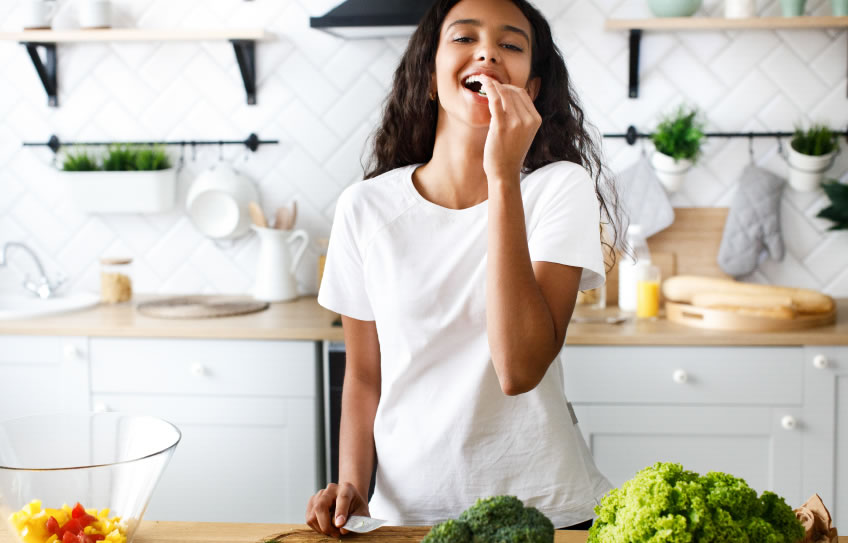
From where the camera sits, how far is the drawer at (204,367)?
229 cm

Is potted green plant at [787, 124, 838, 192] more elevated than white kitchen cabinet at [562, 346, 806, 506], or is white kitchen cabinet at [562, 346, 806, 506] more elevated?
potted green plant at [787, 124, 838, 192]

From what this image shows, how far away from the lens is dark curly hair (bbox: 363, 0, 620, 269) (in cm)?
138

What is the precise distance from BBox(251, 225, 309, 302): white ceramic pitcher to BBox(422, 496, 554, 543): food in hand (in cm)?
196

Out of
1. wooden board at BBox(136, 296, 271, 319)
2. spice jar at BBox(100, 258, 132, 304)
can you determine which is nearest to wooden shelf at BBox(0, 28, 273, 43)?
spice jar at BBox(100, 258, 132, 304)

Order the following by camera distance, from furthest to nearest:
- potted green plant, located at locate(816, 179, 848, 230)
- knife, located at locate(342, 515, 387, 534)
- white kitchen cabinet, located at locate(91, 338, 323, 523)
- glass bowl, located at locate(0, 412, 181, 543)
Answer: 1. potted green plant, located at locate(816, 179, 848, 230)
2. white kitchen cabinet, located at locate(91, 338, 323, 523)
3. knife, located at locate(342, 515, 387, 534)
4. glass bowl, located at locate(0, 412, 181, 543)

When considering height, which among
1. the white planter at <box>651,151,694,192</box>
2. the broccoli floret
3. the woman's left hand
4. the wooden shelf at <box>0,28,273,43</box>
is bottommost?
the broccoli floret

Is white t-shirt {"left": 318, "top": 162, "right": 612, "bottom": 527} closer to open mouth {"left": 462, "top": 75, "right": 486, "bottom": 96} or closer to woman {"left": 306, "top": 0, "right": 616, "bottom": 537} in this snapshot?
woman {"left": 306, "top": 0, "right": 616, "bottom": 537}

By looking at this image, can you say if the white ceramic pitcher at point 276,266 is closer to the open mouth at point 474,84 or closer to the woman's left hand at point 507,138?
the open mouth at point 474,84

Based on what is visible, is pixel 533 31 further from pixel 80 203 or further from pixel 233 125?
pixel 80 203

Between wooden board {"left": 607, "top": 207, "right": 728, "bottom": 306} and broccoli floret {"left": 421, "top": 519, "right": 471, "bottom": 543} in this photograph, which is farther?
wooden board {"left": 607, "top": 207, "right": 728, "bottom": 306}

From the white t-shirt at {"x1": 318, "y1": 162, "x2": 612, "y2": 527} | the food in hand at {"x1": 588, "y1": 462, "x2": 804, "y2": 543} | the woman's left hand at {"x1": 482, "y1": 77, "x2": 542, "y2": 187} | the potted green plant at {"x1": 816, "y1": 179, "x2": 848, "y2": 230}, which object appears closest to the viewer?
the food in hand at {"x1": 588, "y1": 462, "x2": 804, "y2": 543}

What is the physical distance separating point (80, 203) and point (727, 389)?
2141mm

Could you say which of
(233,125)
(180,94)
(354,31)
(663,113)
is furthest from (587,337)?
(180,94)

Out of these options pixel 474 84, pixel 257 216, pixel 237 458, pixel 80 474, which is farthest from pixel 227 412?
pixel 80 474
